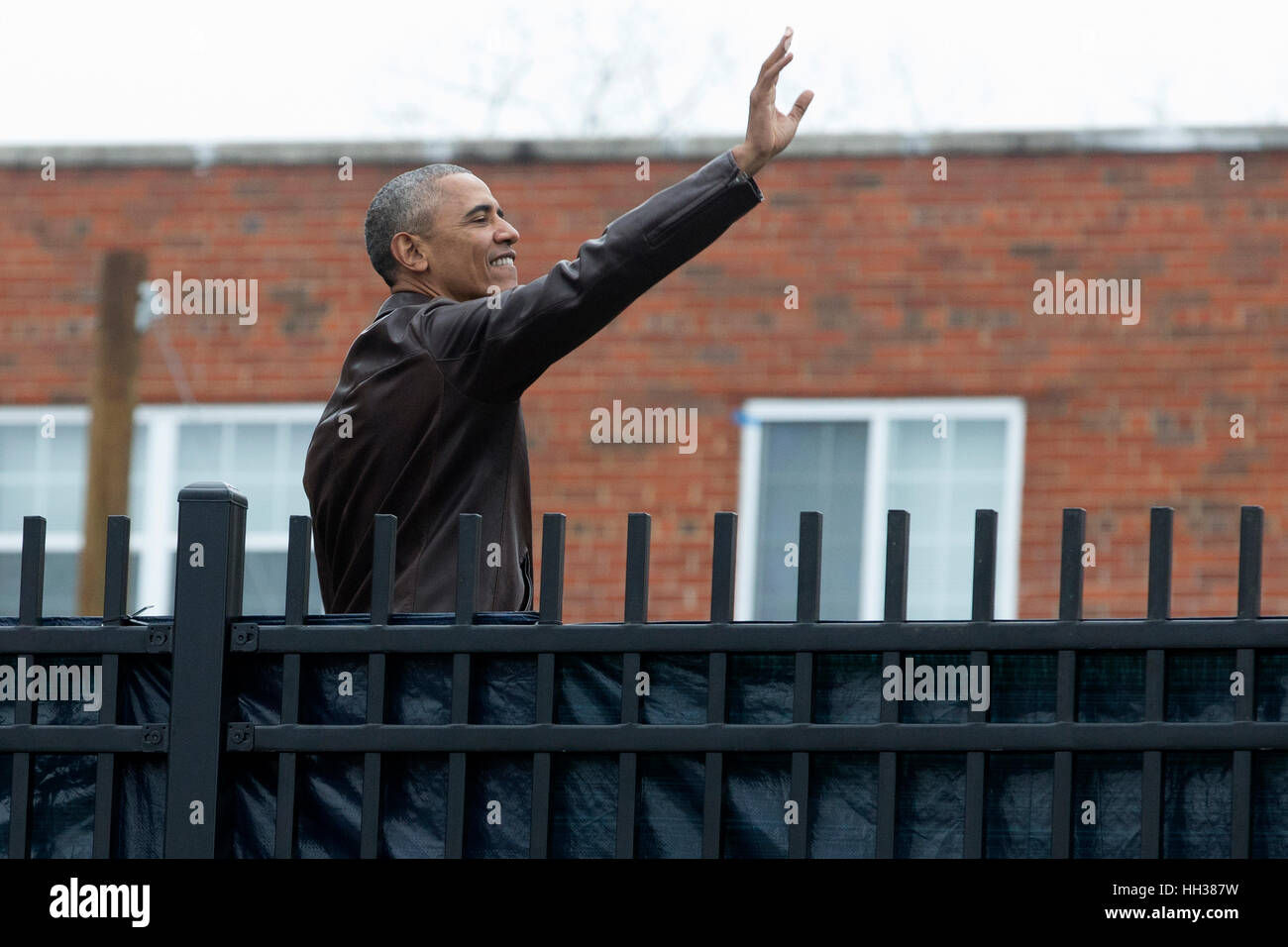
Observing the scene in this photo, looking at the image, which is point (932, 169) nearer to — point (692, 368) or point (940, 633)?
point (692, 368)

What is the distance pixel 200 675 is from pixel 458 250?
1419mm

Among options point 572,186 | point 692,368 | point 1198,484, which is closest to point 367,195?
point 572,186

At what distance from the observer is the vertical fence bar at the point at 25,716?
391 centimetres

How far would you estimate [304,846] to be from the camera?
3.88 meters

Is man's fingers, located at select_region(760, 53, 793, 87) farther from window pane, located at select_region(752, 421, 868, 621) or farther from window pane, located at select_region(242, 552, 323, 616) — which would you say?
window pane, located at select_region(242, 552, 323, 616)

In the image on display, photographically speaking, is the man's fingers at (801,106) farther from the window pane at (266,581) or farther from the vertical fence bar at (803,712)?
the window pane at (266,581)

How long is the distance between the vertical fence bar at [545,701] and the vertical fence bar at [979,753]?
2.63ft

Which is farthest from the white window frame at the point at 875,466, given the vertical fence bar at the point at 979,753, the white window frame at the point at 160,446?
the vertical fence bar at the point at 979,753

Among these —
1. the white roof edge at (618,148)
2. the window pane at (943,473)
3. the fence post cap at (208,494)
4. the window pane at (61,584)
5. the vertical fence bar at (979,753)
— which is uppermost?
the white roof edge at (618,148)

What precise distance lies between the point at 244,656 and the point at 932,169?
9.37 m

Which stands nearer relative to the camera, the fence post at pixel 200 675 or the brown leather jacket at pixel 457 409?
the fence post at pixel 200 675

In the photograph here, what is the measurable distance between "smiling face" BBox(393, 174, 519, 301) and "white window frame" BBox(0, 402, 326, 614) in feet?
27.4

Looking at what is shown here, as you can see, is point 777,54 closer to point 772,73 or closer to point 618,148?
point 772,73

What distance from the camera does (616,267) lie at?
13.3 feet
